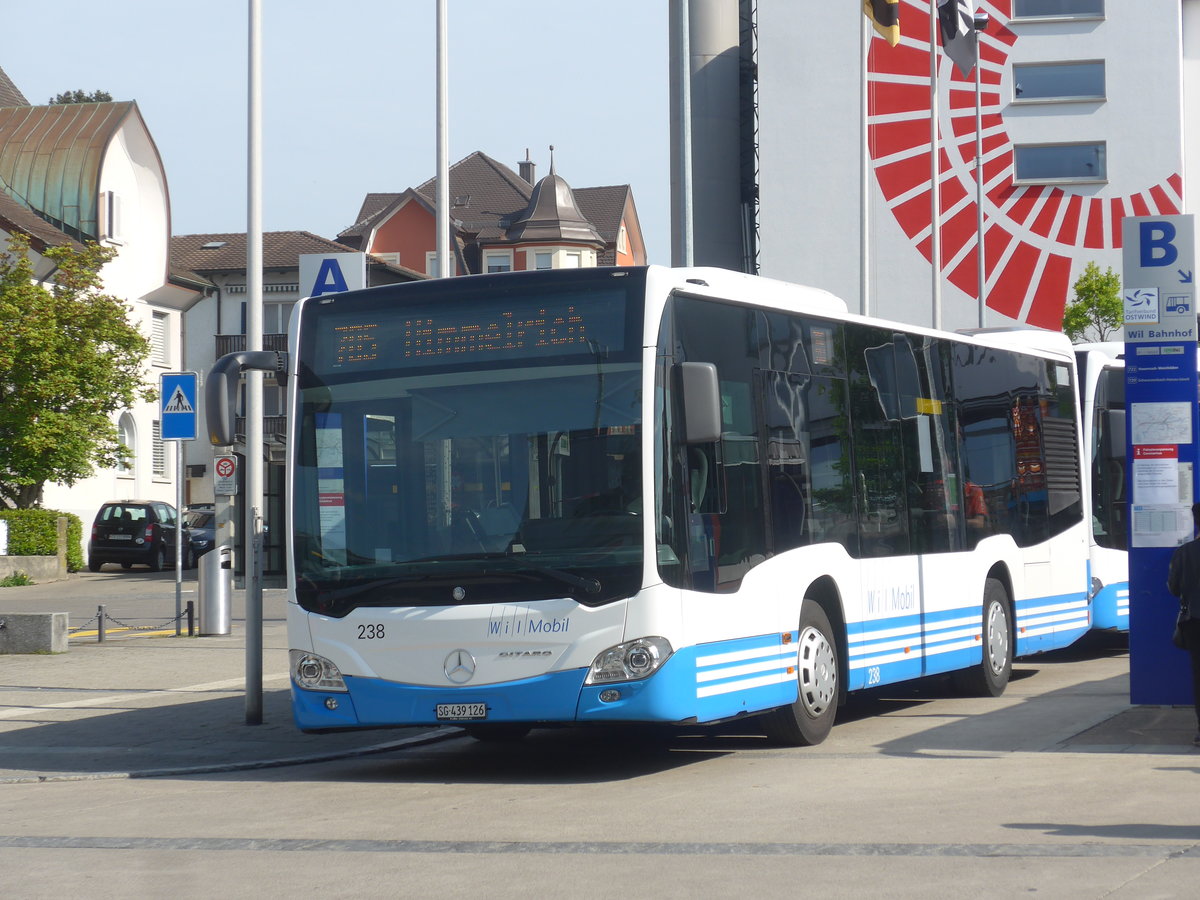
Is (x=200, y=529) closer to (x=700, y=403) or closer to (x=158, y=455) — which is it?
(x=158, y=455)

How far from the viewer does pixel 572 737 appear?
1329 centimetres

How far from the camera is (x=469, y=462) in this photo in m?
10.4

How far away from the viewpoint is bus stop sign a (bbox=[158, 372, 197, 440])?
21.2 m

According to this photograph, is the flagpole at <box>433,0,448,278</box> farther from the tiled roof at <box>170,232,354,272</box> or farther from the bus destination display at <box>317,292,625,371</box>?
the tiled roof at <box>170,232,354,272</box>

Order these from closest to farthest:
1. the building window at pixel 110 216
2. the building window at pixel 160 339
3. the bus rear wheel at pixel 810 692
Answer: the bus rear wheel at pixel 810 692
the building window at pixel 110 216
the building window at pixel 160 339

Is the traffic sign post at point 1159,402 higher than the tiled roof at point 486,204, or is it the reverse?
the tiled roof at point 486,204

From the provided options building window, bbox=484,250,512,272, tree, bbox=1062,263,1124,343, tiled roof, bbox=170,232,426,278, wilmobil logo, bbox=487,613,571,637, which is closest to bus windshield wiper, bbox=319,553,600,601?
wilmobil logo, bbox=487,613,571,637

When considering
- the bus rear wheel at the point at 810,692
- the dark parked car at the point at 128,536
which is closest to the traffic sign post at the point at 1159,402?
the bus rear wheel at the point at 810,692

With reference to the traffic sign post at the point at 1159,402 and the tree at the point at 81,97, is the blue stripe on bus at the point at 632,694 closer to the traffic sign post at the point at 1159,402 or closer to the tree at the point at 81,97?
the traffic sign post at the point at 1159,402

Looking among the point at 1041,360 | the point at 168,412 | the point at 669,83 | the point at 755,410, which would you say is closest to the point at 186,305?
the point at 669,83

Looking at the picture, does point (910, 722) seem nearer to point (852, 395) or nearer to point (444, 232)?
point (852, 395)

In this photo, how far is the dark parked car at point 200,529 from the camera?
45.0 metres

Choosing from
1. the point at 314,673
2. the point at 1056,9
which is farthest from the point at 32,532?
the point at 1056,9

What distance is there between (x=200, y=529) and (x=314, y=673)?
3576 centimetres
